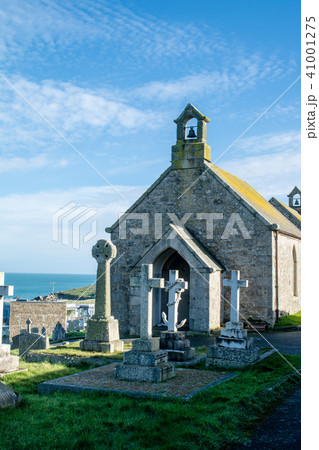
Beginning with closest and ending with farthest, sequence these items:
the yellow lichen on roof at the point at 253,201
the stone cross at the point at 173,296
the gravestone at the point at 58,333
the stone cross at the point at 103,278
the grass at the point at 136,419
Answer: the grass at the point at 136,419
the stone cross at the point at 173,296
the stone cross at the point at 103,278
the gravestone at the point at 58,333
the yellow lichen on roof at the point at 253,201

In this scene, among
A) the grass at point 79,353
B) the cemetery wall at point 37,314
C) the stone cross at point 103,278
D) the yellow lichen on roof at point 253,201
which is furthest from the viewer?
the cemetery wall at point 37,314

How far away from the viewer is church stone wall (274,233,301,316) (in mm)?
18453

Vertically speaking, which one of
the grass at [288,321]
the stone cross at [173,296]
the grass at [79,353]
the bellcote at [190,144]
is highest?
the bellcote at [190,144]

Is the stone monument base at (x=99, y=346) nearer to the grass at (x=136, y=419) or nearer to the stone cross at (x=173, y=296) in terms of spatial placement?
the stone cross at (x=173, y=296)

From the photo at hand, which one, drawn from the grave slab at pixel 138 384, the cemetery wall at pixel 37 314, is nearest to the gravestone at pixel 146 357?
the grave slab at pixel 138 384

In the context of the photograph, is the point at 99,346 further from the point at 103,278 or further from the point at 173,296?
the point at 173,296

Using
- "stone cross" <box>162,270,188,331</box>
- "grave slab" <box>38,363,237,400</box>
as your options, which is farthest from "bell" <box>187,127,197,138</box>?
"grave slab" <box>38,363,237,400</box>

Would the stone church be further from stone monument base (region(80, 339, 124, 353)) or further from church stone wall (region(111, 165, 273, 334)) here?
stone monument base (region(80, 339, 124, 353))

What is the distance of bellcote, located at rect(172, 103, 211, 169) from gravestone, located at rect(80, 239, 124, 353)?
25.4ft

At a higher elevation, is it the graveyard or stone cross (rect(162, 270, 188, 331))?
stone cross (rect(162, 270, 188, 331))

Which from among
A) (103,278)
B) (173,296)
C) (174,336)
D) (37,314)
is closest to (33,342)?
(103,278)

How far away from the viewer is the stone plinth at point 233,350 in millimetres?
10367

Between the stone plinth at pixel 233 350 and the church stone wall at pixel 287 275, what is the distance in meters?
7.21

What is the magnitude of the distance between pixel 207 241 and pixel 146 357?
33.5 feet
